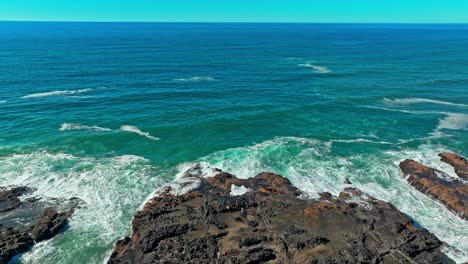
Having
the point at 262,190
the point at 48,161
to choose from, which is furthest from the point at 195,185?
the point at 48,161

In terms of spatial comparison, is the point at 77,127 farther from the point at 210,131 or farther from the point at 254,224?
the point at 254,224

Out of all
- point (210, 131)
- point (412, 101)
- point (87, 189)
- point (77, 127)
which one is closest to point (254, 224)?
point (87, 189)

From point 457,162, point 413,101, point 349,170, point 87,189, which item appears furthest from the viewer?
point 413,101

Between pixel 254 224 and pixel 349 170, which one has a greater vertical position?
pixel 349 170

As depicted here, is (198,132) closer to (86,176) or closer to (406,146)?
(86,176)

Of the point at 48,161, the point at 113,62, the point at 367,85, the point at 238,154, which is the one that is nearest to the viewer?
the point at 48,161

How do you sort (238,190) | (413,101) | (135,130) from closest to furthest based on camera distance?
(238,190) < (135,130) < (413,101)
